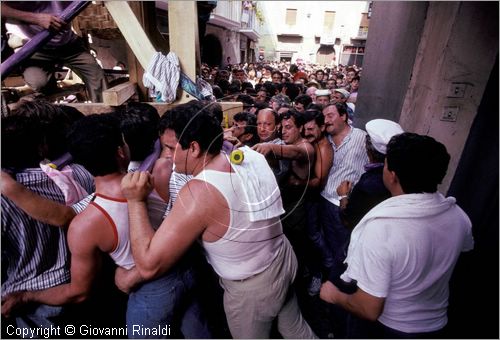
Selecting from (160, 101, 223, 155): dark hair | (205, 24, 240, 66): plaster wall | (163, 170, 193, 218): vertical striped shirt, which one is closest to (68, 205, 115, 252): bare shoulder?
(163, 170, 193, 218): vertical striped shirt

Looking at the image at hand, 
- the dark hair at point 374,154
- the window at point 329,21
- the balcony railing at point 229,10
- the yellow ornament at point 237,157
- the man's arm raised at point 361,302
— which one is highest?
the window at point 329,21

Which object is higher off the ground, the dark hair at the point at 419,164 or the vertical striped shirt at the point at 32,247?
the dark hair at the point at 419,164

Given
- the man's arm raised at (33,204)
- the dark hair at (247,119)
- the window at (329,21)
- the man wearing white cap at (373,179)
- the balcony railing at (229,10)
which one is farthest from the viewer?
the window at (329,21)

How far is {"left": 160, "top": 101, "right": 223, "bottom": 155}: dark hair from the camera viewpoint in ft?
5.17

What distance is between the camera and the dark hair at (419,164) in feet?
4.89

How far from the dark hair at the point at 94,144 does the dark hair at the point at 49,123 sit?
1.27 feet

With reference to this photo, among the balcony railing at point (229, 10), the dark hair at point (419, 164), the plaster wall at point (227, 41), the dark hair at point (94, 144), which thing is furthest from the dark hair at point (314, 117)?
the plaster wall at point (227, 41)

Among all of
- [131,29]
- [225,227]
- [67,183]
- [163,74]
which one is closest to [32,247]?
[67,183]

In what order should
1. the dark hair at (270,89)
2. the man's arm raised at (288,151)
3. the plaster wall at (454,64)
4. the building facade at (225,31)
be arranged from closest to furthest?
the man's arm raised at (288,151) → the plaster wall at (454,64) → the dark hair at (270,89) → the building facade at (225,31)

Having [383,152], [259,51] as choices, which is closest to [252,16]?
[259,51]

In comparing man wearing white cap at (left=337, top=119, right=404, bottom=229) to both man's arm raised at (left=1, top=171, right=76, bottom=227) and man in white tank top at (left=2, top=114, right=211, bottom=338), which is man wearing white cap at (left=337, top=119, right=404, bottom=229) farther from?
man's arm raised at (left=1, top=171, right=76, bottom=227)

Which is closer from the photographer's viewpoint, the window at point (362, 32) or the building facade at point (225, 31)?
the building facade at point (225, 31)

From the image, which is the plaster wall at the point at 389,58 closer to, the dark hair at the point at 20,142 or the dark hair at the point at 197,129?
the dark hair at the point at 197,129

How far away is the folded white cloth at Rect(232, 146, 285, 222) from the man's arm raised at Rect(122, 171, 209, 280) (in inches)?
10.1
